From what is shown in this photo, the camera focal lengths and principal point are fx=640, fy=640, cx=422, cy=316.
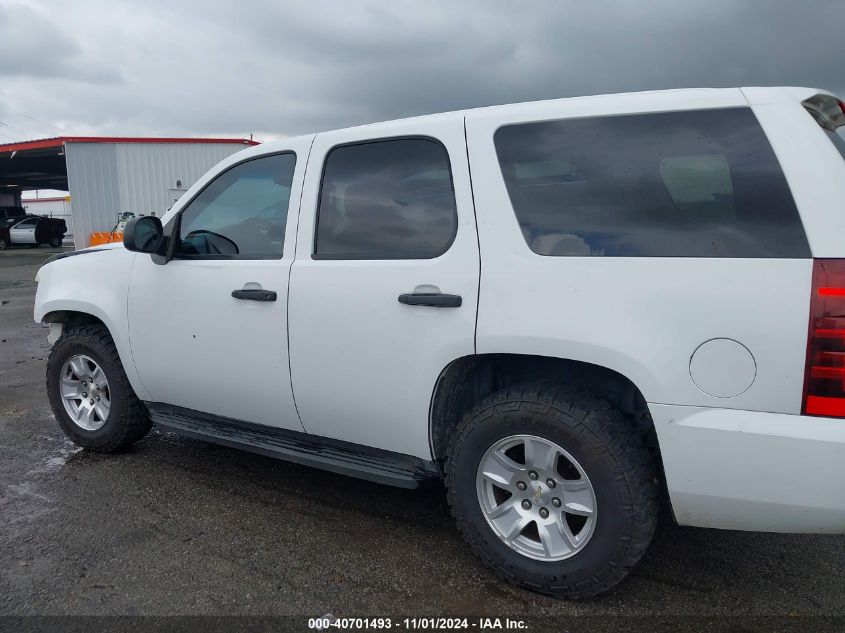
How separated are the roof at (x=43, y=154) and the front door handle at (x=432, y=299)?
72.6 feet

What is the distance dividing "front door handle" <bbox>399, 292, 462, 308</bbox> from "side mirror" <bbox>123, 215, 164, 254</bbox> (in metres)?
1.64

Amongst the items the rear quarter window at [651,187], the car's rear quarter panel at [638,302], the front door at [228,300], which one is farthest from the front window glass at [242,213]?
the rear quarter window at [651,187]

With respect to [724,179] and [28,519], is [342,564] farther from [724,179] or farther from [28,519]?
[724,179]

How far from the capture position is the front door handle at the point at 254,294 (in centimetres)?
314


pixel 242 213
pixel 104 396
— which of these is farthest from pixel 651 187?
pixel 104 396

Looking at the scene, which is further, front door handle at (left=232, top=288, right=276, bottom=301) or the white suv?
front door handle at (left=232, top=288, right=276, bottom=301)

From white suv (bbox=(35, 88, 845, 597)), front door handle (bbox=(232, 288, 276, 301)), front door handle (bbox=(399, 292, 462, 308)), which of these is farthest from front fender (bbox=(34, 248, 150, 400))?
front door handle (bbox=(399, 292, 462, 308))

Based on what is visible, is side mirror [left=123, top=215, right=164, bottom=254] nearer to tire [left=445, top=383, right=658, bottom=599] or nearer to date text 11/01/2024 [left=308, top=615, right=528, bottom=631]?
tire [left=445, top=383, right=658, bottom=599]

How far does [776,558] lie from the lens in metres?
2.94

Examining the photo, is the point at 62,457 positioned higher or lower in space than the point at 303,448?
lower

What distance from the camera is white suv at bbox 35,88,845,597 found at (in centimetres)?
211

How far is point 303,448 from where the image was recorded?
3.25 metres

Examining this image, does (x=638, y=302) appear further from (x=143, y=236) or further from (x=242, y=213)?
(x=143, y=236)

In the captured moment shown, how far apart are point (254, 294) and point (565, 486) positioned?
173 cm
